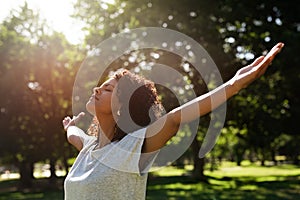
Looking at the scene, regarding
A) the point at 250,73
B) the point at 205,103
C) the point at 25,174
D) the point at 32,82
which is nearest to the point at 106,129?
the point at 205,103

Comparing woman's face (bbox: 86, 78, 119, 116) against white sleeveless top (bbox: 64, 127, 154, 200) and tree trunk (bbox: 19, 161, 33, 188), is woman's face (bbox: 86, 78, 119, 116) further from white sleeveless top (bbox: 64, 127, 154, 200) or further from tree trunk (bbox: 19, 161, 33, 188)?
tree trunk (bbox: 19, 161, 33, 188)

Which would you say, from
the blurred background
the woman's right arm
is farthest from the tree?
the woman's right arm

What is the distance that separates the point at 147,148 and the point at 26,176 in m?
37.6

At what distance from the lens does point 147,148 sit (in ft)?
7.55

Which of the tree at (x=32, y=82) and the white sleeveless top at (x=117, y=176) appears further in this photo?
the tree at (x=32, y=82)

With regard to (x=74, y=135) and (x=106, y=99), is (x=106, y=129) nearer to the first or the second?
(x=106, y=99)

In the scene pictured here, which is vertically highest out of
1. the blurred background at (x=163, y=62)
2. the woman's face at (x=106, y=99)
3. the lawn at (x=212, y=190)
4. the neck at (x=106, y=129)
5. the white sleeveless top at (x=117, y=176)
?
the blurred background at (x=163, y=62)

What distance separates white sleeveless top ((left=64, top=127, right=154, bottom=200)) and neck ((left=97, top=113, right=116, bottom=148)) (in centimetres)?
13

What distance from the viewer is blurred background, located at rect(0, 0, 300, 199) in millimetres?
16766

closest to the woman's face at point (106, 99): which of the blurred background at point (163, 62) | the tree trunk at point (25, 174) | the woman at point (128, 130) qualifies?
the woman at point (128, 130)

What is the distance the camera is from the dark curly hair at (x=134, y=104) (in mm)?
2393

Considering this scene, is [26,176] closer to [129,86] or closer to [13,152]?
[13,152]

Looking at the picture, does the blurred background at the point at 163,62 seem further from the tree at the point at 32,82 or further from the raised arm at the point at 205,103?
the raised arm at the point at 205,103

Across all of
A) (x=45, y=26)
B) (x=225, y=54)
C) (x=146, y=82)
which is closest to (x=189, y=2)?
(x=225, y=54)
